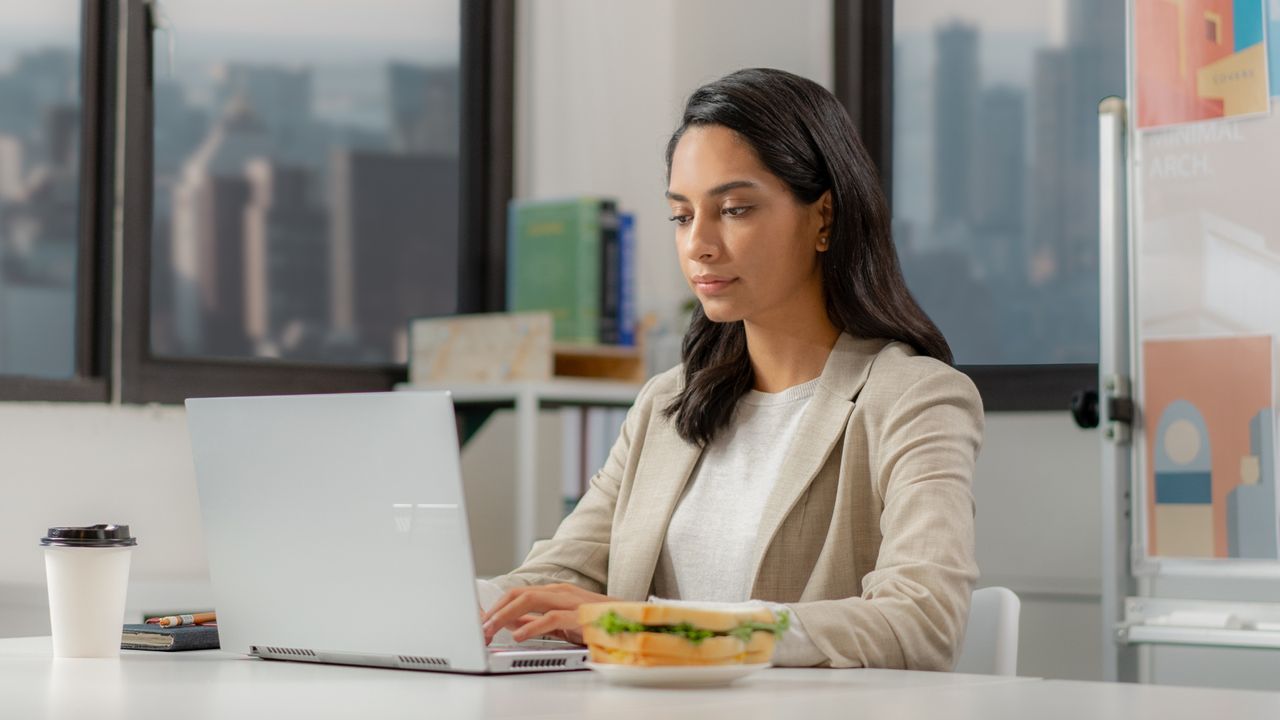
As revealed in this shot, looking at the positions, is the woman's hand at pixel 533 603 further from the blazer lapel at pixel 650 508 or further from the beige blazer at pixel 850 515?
the blazer lapel at pixel 650 508

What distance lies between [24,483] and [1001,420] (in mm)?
1818

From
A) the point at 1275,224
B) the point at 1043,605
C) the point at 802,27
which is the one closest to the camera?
the point at 1275,224

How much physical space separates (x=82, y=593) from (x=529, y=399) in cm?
154

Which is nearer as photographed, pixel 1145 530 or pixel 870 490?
pixel 870 490

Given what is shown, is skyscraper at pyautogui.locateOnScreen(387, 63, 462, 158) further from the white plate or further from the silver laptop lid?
the white plate

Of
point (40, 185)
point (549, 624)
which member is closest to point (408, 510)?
point (549, 624)

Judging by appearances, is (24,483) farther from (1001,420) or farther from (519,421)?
(1001,420)

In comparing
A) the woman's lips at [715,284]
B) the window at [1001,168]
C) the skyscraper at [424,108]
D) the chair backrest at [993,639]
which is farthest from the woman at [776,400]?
the skyscraper at [424,108]

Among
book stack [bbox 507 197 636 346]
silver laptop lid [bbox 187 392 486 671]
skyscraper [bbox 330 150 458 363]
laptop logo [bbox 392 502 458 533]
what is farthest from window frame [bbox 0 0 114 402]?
laptop logo [bbox 392 502 458 533]

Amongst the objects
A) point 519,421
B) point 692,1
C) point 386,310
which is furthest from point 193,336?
point 692,1

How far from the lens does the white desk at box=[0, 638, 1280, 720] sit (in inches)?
40.9

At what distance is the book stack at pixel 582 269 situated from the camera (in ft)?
10.1

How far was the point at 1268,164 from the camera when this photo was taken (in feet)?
7.98

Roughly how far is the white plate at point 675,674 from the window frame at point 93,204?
6.20 ft
